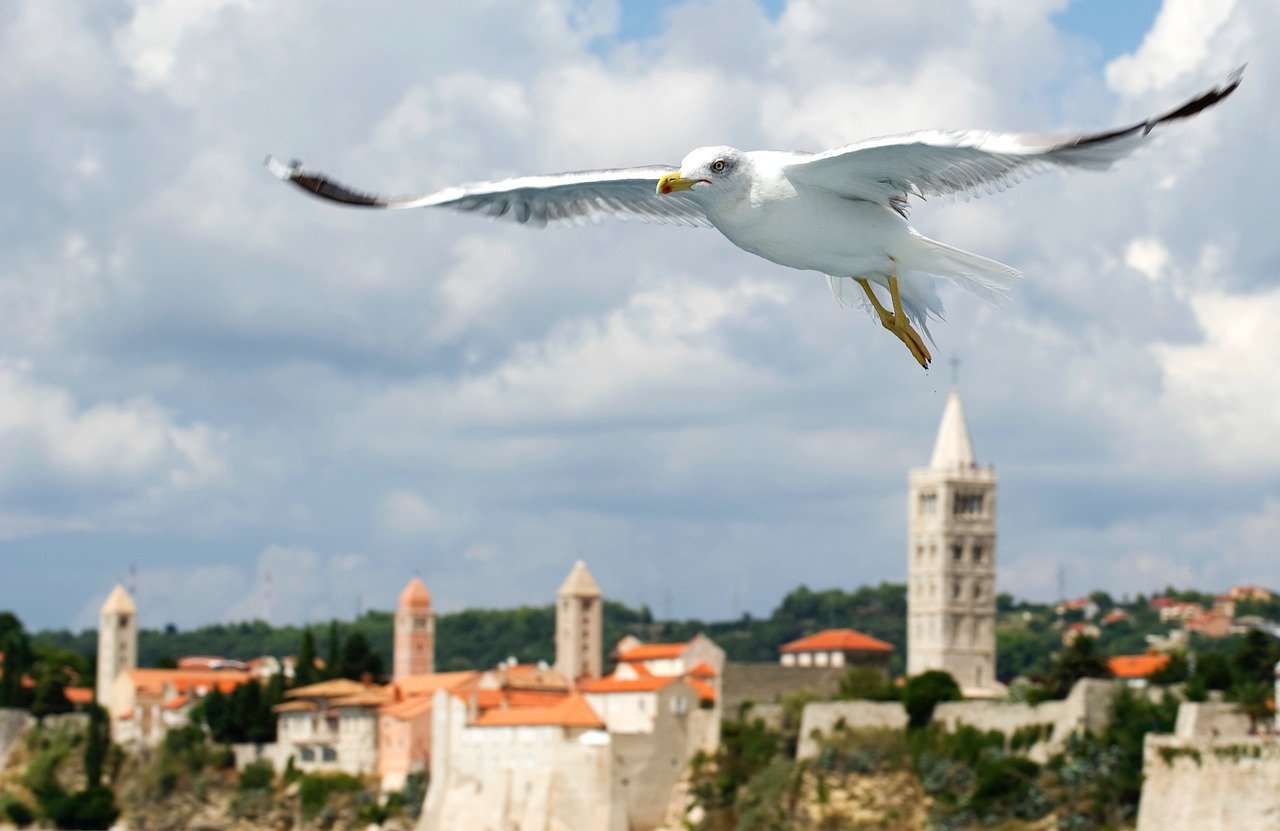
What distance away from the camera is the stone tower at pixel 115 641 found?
9350 centimetres

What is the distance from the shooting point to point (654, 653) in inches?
3115

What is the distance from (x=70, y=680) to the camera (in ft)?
282

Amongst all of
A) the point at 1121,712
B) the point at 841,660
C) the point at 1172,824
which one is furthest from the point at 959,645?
the point at 1172,824

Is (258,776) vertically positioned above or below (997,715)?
below

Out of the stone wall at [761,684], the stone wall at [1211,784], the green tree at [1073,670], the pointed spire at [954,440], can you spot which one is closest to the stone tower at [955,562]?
the pointed spire at [954,440]

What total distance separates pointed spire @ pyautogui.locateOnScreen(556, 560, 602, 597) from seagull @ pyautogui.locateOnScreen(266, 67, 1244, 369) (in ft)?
240

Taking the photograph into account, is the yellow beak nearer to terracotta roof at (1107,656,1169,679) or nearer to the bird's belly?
the bird's belly

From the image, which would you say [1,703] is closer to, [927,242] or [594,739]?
[594,739]

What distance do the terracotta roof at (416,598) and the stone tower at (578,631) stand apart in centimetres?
990

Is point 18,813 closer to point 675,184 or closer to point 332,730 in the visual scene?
point 332,730

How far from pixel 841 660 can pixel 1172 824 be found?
4320cm

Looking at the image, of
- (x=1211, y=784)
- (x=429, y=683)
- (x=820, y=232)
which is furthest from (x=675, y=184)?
(x=429, y=683)

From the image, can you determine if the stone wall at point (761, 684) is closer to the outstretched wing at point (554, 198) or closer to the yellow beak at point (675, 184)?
the outstretched wing at point (554, 198)

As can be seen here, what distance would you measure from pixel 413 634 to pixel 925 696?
42.2 meters
